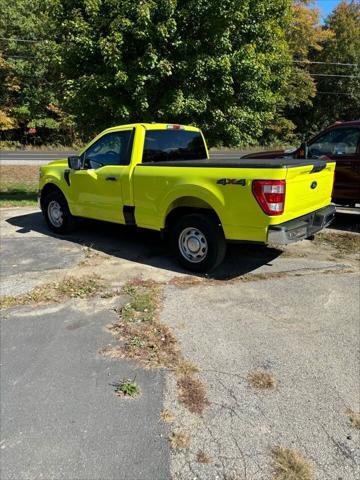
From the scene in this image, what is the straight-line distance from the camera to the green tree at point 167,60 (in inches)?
335

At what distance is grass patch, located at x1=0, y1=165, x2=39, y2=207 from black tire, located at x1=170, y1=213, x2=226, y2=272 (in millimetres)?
6168

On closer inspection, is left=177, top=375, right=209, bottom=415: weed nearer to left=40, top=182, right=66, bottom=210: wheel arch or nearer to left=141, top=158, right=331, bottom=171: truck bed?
left=141, top=158, right=331, bottom=171: truck bed

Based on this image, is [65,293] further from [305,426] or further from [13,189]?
[13,189]

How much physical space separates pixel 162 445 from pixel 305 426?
0.91 metres

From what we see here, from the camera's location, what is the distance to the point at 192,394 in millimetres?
3119

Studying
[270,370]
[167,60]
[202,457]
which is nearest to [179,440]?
[202,457]

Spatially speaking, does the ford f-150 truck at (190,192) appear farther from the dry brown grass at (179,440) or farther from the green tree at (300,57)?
the green tree at (300,57)

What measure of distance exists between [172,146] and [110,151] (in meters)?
0.92

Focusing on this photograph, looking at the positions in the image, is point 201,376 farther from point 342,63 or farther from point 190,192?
point 342,63

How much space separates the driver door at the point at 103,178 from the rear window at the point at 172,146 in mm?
289

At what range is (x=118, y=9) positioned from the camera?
8562mm

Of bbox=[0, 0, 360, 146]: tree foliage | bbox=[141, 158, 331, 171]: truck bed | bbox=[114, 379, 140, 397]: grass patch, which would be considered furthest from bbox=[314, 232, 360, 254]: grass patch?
bbox=[114, 379, 140, 397]: grass patch

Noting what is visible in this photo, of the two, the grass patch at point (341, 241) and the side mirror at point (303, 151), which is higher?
the side mirror at point (303, 151)

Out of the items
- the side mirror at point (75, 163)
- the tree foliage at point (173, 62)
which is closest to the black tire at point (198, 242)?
the side mirror at point (75, 163)
